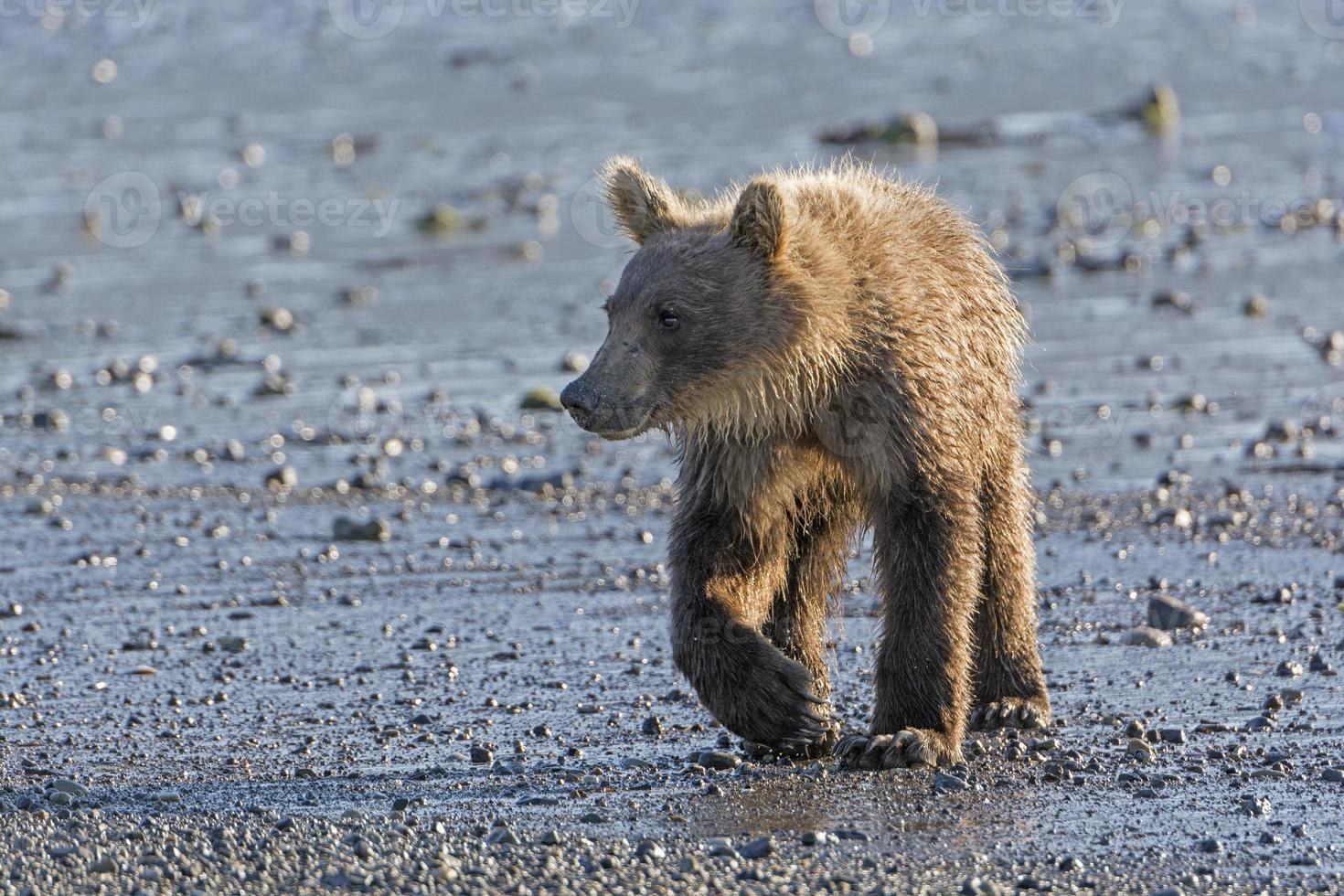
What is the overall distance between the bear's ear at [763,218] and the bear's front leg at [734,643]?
871mm

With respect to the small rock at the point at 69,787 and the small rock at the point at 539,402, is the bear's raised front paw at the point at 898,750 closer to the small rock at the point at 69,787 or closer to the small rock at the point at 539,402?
the small rock at the point at 69,787

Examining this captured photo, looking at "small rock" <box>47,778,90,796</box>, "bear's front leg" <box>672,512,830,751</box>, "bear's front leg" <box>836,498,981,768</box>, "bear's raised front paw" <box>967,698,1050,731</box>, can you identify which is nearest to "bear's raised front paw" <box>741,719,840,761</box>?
"bear's front leg" <box>672,512,830,751</box>

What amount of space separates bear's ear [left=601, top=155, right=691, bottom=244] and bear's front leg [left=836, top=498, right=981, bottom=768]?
1262 millimetres

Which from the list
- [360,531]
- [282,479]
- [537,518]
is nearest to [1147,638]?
[537,518]

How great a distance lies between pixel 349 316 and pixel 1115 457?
21.4ft

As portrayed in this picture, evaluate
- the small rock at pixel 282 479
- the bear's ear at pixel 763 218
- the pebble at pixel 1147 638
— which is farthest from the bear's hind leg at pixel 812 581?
the small rock at pixel 282 479

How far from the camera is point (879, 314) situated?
21.3 ft

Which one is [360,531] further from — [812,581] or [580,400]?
[580,400]

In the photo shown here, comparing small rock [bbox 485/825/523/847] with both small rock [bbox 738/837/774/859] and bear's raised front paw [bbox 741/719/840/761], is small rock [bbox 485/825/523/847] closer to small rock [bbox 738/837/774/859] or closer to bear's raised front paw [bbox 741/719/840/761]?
small rock [bbox 738/837/774/859]

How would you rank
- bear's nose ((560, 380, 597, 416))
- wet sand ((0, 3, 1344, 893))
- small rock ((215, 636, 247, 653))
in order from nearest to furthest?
wet sand ((0, 3, 1344, 893))
bear's nose ((560, 380, 597, 416))
small rock ((215, 636, 247, 653))

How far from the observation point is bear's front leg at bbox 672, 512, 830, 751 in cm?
627

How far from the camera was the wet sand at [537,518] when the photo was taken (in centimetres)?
559

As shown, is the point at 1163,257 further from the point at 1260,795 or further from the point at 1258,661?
the point at 1260,795

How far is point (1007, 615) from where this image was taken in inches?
276
